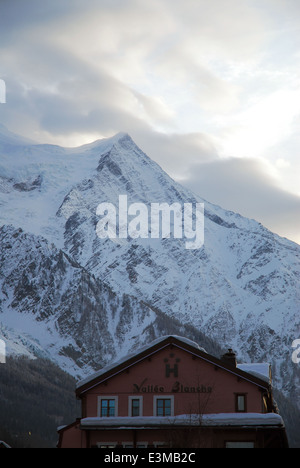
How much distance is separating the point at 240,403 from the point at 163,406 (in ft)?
14.2

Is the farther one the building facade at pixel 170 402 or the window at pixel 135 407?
the window at pixel 135 407

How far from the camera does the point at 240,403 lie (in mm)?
47219

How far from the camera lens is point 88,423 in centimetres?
4622

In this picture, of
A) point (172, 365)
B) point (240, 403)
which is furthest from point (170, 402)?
point (240, 403)

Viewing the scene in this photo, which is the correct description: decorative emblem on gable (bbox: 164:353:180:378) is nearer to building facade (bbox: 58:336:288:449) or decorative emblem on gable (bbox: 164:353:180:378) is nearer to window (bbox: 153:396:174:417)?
building facade (bbox: 58:336:288:449)

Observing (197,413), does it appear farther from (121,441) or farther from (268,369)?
(268,369)

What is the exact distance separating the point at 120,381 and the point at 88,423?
141 inches

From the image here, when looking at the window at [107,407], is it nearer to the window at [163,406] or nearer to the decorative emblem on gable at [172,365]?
the window at [163,406]

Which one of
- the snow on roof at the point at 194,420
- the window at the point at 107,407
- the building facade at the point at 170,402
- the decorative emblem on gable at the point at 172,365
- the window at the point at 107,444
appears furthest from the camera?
the decorative emblem on gable at the point at 172,365

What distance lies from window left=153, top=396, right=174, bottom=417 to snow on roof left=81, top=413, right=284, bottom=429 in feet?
5.37

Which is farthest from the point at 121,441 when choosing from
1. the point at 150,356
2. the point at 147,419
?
the point at 150,356

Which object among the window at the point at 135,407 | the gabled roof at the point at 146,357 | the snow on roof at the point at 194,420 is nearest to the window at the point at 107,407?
the window at the point at 135,407

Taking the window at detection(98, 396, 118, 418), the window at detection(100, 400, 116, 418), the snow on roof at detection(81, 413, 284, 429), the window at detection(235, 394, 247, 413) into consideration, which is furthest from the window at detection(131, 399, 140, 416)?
the window at detection(235, 394, 247, 413)

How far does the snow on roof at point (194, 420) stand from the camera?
44.6 m
